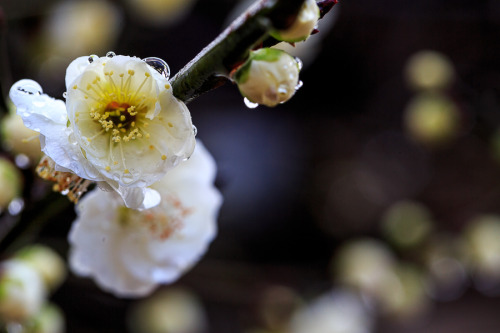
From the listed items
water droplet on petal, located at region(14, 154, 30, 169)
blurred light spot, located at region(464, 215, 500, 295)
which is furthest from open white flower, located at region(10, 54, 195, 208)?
blurred light spot, located at region(464, 215, 500, 295)

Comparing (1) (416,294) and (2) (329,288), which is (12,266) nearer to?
(2) (329,288)

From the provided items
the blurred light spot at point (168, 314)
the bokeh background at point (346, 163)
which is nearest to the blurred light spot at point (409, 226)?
the bokeh background at point (346, 163)

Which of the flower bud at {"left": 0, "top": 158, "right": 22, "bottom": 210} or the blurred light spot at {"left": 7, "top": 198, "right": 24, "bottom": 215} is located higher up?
the flower bud at {"left": 0, "top": 158, "right": 22, "bottom": 210}

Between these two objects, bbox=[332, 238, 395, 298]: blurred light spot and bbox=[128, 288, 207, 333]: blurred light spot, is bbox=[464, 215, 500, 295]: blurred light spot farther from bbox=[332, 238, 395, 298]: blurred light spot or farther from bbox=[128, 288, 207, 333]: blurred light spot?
bbox=[128, 288, 207, 333]: blurred light spot

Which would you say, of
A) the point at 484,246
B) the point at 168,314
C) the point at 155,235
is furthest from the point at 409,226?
the point at 155,235

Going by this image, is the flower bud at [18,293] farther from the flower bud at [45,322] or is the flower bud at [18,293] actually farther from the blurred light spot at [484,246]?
the blurred light spot at [484,246]

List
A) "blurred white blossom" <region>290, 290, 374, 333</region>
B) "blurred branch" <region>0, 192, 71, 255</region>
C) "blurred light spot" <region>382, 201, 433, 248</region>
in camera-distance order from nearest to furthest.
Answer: "blurred branch" <region>0, 192, 71, 255</region>
"blurred white blossom" <region>290, 290, 374, 333</region>
"blurred light spot" <region>382, 201, 433, 248</region>

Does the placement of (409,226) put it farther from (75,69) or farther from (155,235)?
(75,69)
